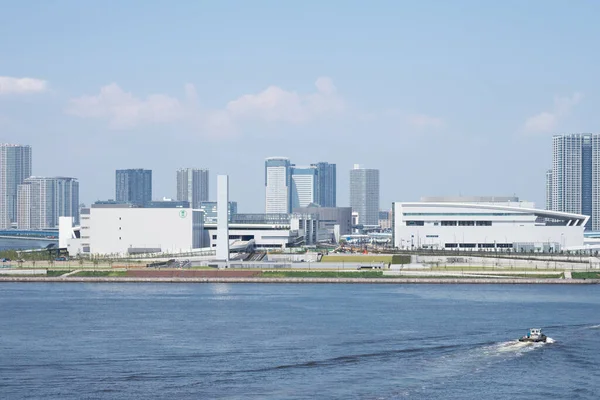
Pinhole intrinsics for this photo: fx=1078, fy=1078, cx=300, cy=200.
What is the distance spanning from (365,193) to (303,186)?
1019 cm

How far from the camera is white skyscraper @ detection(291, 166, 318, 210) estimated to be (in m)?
172

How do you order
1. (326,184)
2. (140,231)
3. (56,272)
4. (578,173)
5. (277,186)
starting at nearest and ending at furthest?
(56,272)
(140,231)
(578,173)
(277,186)
(326,184)

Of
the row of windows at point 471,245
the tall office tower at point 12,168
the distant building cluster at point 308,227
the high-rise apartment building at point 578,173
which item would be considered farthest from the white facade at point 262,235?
the tall office tower at point 12,168

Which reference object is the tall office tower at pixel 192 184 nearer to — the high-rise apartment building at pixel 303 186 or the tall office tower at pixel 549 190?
the high-rise apartment building at pixel 303 186

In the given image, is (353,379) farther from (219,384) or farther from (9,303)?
(9,303)

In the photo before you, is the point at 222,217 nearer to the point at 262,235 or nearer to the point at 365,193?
the point at 262,235

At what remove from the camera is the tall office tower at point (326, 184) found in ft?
579

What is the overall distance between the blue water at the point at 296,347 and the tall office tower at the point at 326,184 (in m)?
140

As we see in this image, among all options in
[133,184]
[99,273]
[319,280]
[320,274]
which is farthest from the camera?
[133,184]

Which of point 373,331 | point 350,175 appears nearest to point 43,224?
point 350,175

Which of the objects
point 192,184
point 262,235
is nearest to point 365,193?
point 192,184

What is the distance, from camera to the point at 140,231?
5731cm

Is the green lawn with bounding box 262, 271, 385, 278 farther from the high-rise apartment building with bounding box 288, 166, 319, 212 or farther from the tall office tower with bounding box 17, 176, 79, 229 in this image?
the high-rise apartment building with bounding box 288, 166, 319, 212

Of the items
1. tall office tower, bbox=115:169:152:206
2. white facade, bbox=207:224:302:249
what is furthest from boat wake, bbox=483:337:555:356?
tall office tower, bbox=115:169:152:206
